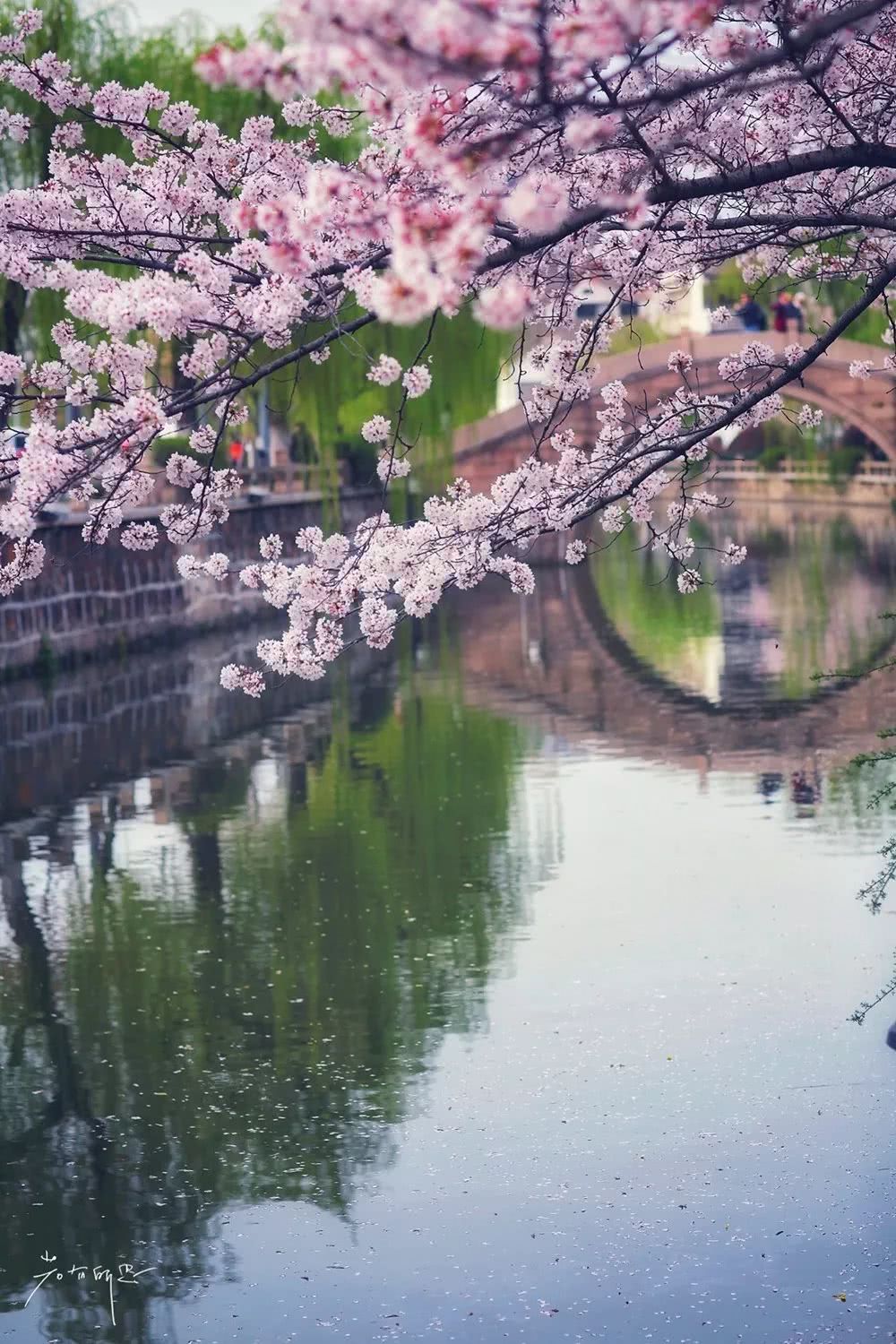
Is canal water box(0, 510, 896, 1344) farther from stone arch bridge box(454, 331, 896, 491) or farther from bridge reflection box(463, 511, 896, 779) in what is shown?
stone arch bridge box(454, 331, 896, 491)

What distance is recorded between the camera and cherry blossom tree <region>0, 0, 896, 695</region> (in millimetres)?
4652

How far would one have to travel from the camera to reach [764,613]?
34.4 meters

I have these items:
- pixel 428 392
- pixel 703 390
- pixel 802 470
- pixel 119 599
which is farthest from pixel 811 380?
pixel 119 599

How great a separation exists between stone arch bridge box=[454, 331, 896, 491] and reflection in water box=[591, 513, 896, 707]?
3.41 meters

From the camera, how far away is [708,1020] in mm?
10703

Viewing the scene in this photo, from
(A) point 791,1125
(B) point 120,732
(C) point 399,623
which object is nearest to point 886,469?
(C) point 399,623

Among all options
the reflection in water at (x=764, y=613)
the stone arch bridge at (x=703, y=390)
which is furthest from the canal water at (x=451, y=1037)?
the stone arch bridge at (x=703, y=390)

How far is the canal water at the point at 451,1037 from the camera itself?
7.71 meters

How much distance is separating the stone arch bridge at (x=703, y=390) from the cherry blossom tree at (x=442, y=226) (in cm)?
4066

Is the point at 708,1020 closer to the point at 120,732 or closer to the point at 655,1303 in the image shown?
the point at 655,1303

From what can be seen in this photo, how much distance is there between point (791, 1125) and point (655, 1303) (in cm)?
185

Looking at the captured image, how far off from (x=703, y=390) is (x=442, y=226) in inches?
2090
